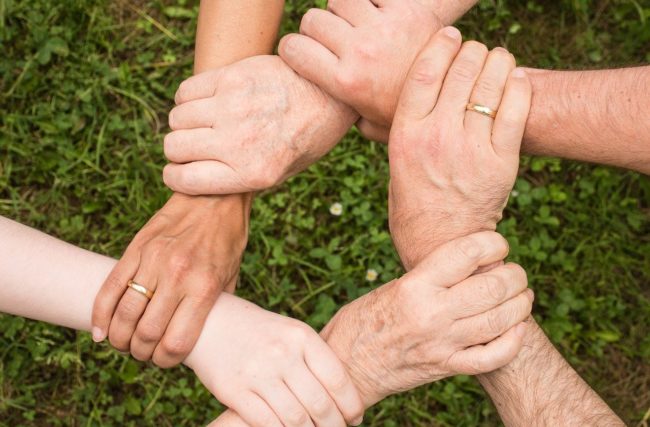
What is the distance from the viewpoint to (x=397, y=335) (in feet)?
7.25

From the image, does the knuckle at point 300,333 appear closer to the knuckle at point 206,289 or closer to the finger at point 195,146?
the knuckle at point 206,289

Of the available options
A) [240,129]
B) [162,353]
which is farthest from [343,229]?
[162,353]

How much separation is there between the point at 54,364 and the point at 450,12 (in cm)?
248

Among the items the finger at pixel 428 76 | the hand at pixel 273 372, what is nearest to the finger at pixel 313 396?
the hand at pixel 273 372

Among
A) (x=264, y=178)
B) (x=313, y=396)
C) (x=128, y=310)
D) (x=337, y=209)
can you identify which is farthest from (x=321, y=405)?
(x=337, y=209)

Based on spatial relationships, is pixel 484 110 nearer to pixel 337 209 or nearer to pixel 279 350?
pixel 279 350

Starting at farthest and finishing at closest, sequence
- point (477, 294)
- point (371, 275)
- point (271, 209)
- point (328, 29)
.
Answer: point (271, 209) < point (371, 275) < point (328, 29) < point (477, 294)

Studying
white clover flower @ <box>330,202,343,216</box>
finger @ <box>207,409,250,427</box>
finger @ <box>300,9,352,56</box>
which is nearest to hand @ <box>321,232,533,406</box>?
finger @ <box>207,409,250,427</box>

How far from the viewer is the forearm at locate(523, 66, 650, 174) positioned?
216cm

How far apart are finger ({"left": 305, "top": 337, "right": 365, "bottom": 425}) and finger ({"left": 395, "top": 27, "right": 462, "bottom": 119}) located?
0.85 metres

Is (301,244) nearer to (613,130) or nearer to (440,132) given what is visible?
(440,132)

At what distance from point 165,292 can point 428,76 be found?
3.74 feet

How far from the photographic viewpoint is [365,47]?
2416 mm

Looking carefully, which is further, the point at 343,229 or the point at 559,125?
the point at 343,229
